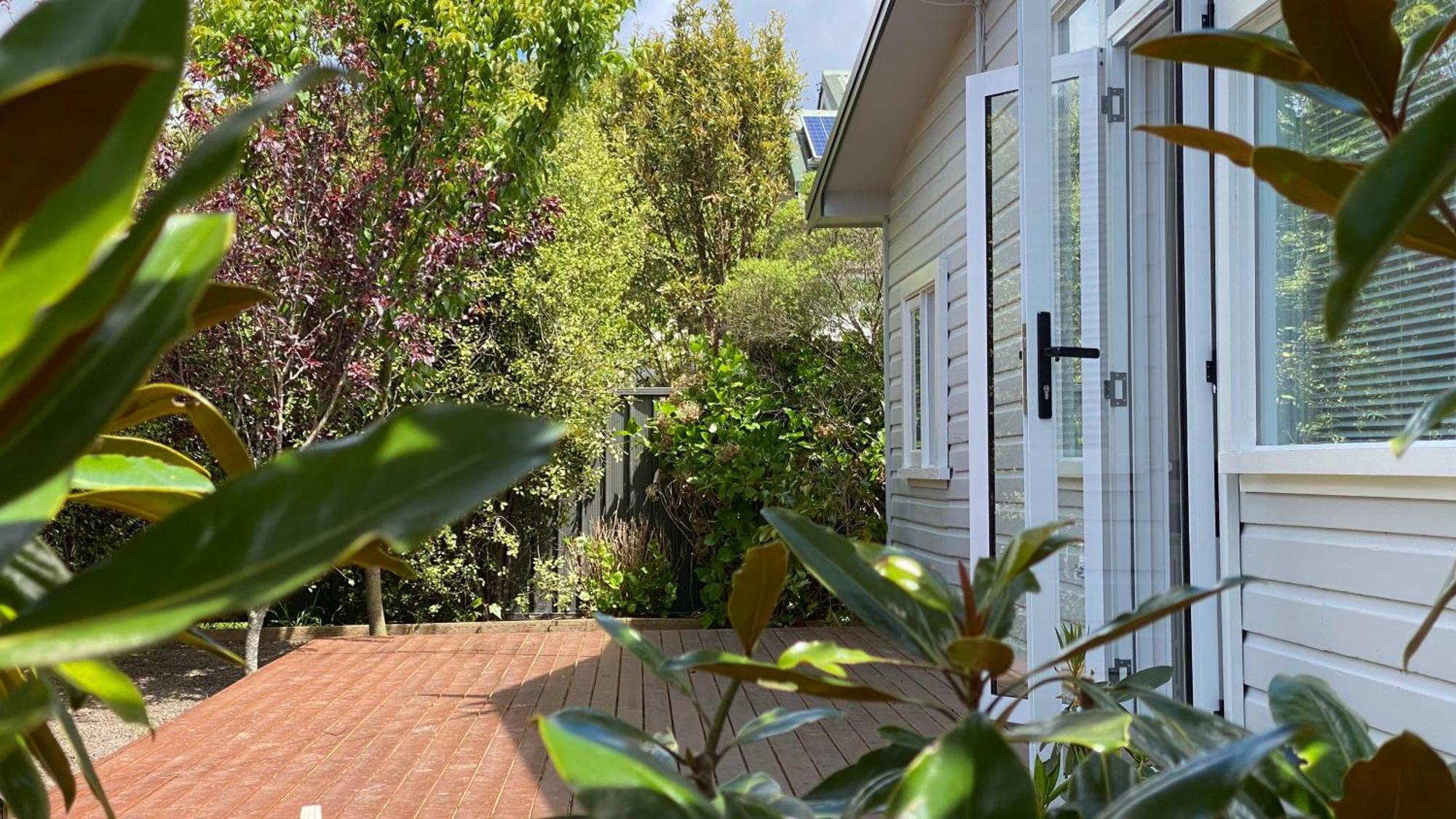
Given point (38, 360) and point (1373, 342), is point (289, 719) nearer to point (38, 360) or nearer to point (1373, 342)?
point (1373, 342)

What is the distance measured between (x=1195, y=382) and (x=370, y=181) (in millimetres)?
4805

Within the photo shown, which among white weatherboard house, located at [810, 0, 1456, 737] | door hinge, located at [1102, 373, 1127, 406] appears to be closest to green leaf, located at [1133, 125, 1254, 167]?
white weatherboard house, located at [810, 0, 1456, 737]

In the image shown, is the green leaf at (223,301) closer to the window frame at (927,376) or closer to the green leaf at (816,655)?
the green leaf at (816,655)

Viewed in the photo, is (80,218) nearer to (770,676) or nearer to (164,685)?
(770,676)

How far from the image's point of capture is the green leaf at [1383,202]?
1.35ft

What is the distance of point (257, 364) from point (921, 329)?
3737 millimetres

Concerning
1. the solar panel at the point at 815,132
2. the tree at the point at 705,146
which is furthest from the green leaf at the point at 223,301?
the tree at the point at 705,146

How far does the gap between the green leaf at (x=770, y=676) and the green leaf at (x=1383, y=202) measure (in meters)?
0.23

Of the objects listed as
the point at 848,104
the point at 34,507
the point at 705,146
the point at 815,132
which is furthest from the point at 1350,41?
the point at 705,146

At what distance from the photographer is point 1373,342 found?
2557mm

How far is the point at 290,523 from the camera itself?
12.5 inches

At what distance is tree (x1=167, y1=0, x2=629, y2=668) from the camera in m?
6.51

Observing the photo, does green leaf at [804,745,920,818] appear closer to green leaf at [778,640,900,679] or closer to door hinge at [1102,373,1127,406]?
green leaf at [778,640,900,679]

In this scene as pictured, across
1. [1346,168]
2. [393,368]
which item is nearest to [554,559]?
[393,368]
